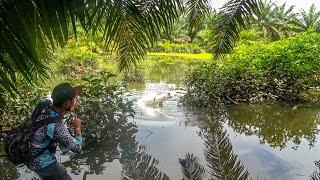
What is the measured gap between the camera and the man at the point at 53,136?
337 cm

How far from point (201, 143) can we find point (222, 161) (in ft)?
15.8

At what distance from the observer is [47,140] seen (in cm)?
339

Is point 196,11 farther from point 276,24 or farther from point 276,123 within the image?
point 276,24

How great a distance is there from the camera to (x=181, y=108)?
38.7 feet

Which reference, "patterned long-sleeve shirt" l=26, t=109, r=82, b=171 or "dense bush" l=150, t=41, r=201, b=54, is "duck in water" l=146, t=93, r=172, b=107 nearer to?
"patterned long-sleeve shirt" l=26, t=109, r=82, b=171

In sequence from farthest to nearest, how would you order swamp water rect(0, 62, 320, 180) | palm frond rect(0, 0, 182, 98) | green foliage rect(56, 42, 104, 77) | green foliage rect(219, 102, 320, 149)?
green foliage rect(56, 42, 104, 77)
green foliage rect(219, 102, 320, 149)
swamp water rect(0, 62, 320, 180)
palm frond rect(0, 0, 182, 98)

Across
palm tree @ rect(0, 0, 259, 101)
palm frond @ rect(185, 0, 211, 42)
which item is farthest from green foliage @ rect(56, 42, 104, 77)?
palm tree @ rect(0, 0, 259, 101)

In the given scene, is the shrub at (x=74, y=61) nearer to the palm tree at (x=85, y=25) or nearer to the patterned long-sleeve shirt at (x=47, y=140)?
the palm tree at (x=85, y=25)

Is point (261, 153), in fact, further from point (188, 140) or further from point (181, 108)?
point (181, 108)

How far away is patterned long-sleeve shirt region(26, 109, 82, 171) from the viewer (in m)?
3.36

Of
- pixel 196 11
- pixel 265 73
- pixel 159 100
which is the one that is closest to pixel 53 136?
pixel 196 11

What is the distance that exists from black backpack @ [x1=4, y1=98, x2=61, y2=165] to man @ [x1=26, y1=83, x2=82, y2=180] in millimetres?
25

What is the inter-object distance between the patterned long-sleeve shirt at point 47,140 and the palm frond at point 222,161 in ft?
3.54

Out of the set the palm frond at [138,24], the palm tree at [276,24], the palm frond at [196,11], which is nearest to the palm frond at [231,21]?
the palm frond at [196,11]
